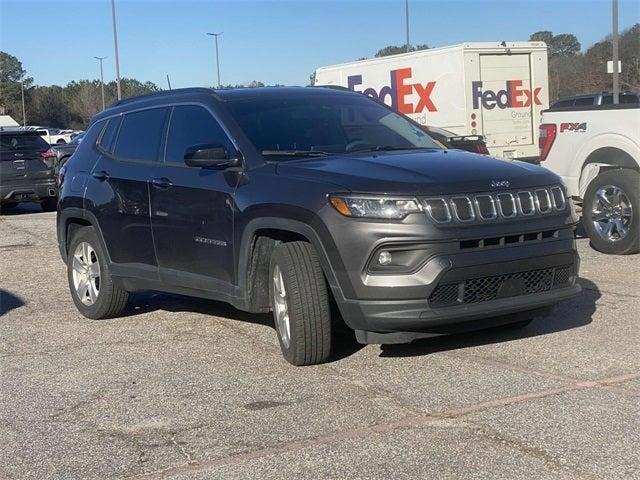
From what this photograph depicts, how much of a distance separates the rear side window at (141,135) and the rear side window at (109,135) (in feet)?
0.31

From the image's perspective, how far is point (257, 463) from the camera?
4.07 m

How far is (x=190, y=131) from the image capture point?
6480 millimetres

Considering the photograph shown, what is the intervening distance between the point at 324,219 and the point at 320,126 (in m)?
1.31

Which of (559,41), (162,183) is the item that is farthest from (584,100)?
(559,41)

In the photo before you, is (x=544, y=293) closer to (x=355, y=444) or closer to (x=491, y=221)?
(x=491, y=221)

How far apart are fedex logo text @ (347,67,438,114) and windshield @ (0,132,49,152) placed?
683cm

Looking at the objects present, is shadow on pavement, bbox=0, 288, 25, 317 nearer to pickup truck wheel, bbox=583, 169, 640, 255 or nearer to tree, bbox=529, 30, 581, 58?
pickup truck wheel, bbox=583, 169, 640, 255

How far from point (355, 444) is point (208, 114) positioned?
2.98 metres

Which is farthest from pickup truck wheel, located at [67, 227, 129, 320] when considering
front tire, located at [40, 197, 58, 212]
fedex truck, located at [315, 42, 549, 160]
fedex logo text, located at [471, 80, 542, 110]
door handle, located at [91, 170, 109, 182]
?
front tire, located at [40, 197, 58, 212]

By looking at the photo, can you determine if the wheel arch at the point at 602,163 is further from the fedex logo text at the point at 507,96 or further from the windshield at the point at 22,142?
the windshield at the point at 22,142

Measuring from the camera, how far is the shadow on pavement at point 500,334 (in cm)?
584

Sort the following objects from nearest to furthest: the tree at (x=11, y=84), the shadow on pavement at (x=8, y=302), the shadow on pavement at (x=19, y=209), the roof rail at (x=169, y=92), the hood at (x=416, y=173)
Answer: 1. the hood at (x=416, y=173)
2. the roof rail at (x=169, y=92)
3. the shadow on pavement at (x=8, y=302)
4. the shadow on pavement at (x=19, y=209)
5. the tree at (x=11, y=84)

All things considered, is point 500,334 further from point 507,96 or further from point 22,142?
point 22,142

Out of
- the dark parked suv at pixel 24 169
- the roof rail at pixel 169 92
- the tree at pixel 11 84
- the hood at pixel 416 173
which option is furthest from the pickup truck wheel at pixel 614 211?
the tree at pixel 11 84
